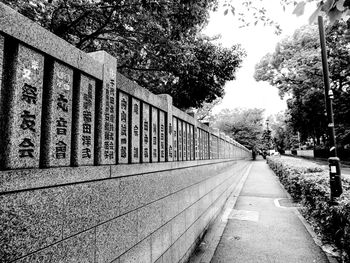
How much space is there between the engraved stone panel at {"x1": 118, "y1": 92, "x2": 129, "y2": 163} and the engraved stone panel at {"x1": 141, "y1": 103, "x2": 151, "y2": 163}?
1.24 feet

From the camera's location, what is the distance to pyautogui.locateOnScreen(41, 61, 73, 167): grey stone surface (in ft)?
5.90

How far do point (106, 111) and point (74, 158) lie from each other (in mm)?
607

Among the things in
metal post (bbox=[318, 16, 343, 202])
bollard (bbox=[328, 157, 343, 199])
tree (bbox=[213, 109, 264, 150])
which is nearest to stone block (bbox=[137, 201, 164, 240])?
metal post (bbox=[318, 16, 343, 202])

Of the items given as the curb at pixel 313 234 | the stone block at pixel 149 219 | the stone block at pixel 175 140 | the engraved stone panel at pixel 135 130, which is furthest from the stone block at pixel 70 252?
the curb at pixel 313 234

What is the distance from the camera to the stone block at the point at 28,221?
4.53 ft

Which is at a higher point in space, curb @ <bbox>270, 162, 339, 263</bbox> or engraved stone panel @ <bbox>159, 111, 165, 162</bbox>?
engraved stone panel @ <bbox>159, 111, 165, 162</bbox>

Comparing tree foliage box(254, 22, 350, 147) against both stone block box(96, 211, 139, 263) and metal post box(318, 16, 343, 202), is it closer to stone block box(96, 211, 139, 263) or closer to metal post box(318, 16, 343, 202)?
metal post box(318, 16, 343, 202)

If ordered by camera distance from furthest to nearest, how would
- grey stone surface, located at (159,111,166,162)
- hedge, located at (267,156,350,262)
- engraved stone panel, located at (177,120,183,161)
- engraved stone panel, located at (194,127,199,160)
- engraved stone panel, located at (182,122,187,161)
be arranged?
Answer: engraved stone panel, located at (194,127,199,160) → engraved stone panel, located at (182,122,187,161) → engraved stone panel, located at (177,120,183,161) → hedge, located at (267,156,350,262) → grey stone surface, located at (159,111,166,162)

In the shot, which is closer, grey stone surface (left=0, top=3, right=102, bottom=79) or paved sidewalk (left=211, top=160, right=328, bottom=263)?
grey stone surface (left=0, top=3, right=102, bottom=79)

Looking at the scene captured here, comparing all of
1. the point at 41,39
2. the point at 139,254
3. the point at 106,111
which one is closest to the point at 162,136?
the point at 106,111

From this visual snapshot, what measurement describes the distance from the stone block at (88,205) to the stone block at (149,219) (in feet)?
1.75

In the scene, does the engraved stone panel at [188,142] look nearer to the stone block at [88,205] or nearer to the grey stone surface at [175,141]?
the grey stone surface at [175,141]

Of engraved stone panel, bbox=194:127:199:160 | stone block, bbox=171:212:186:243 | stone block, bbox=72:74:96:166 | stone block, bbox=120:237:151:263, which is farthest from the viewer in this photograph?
engraved stone panel, bbox=194:127:199:160

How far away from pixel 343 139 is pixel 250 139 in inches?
705
